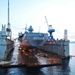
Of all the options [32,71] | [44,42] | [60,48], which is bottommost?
[32,71]

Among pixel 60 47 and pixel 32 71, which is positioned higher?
pixel 60 47

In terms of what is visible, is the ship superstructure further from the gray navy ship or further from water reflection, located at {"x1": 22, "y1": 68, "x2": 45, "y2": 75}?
water reflection, located at {"x1": 22, "y1": 68, "x2": 45, "y2": 75}

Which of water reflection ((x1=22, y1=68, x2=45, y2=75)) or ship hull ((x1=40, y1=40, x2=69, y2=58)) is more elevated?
ship hull ((x1=40, y1=40, x2=69, y2=58))

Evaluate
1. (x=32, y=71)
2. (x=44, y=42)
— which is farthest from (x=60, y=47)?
(x=32, y=71)

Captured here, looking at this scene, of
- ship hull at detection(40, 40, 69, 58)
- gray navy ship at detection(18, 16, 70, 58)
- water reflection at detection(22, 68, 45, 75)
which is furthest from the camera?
ship hull at detection(40, 40, 69, 58)

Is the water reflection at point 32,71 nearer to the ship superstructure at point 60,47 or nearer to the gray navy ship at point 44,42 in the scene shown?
the gray navy ship at point 44,42

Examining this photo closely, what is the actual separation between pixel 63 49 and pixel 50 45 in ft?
47.7

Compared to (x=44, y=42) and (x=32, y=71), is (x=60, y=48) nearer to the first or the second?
(x=44, y=42)

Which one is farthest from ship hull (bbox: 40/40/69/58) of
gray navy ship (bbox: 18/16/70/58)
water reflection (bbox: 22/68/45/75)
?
water reflection (bbox: 22/68/45/75)

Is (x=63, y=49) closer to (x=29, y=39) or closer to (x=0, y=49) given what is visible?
(x=29, y=39)

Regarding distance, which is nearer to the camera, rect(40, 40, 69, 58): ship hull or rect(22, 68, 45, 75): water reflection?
rect(22, 68, 45, 75): water reflection

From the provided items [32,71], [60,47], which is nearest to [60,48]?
[60,47]

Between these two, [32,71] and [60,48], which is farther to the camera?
[60,48]

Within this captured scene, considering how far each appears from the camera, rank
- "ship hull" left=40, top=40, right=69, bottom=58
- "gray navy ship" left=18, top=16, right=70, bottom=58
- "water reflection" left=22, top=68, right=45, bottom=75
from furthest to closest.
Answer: "ship hull" left=40, top=40, right=69, bottom=58 < "gray navy ship" left=18, top=16, right=70, bottom=58 < "water reflection" left=22, top=68, right=45, bottom=75
